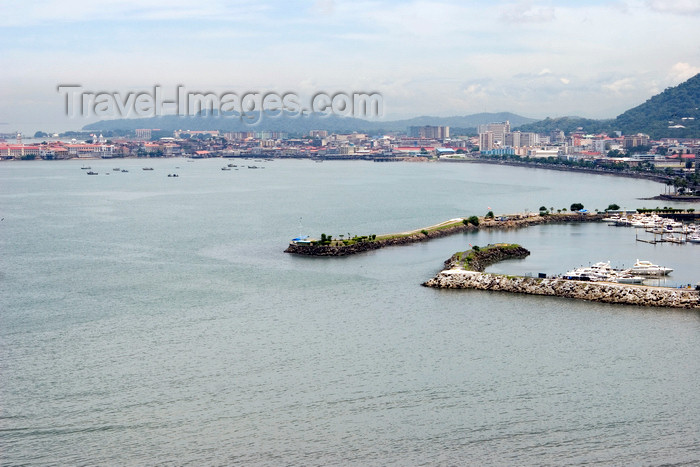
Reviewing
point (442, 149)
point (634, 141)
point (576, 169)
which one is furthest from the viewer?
point (442, 149)

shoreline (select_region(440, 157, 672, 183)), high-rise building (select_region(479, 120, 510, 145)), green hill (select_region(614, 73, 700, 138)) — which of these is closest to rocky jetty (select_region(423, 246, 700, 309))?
shoreline (select_region(440, 157, 672, 183))

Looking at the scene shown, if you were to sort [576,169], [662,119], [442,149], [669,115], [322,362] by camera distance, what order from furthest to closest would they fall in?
[669,115] → [662,119] → [442,149] → [576,169] → [322,362]

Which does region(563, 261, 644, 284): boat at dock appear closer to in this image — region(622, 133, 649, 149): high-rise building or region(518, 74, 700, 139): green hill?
region(622, 133, 649, 149): high-rise building

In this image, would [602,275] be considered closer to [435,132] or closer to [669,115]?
[669,115]

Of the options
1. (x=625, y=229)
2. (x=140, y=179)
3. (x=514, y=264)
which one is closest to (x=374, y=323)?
(x=514, y=264)

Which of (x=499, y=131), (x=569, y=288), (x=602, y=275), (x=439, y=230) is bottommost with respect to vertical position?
(x=569, y=288)

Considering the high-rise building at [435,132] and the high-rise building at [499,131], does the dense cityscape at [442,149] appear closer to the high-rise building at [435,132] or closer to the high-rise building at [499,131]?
the high-rise building at [499,131]

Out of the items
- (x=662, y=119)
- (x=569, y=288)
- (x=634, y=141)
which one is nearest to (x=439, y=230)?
(x=569, y=288)
